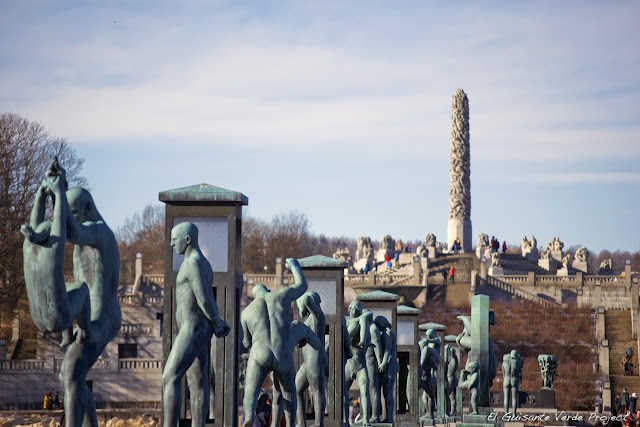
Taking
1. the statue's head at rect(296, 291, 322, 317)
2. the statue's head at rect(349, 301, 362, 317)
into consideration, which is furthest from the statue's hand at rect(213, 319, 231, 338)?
the statue's head at rect(349, 301, 362, 317)

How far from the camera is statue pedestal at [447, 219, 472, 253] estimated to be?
277 feet

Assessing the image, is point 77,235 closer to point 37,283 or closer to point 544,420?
point 37,283

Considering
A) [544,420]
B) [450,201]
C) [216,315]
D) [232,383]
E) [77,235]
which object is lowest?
[544,420]

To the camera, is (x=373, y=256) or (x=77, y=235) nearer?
(x=77, y=235)

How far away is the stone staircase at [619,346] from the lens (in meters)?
41.5

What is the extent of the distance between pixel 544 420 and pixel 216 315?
67.4ft

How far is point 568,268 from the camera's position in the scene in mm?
74938

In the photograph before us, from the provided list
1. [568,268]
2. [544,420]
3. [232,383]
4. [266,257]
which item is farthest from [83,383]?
[266,257]

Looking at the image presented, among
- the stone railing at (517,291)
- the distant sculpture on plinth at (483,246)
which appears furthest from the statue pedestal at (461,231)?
the stone railing at (517,291)

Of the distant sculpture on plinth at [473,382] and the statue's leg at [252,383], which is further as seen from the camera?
the distant sculpture on plinth at [473,382]

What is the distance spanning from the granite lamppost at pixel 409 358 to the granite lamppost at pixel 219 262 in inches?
385

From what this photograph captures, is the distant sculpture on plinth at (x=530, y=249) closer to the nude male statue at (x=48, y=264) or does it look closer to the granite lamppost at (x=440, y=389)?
the granite lamppost at (x=440, y=389)

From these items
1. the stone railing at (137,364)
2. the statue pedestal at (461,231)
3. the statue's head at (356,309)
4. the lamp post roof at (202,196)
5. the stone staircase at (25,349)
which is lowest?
the stone railing at (137,364)

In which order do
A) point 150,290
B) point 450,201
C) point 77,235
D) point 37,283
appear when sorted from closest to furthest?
point 37,283
point 77,235
point 150,290
point 450,201
